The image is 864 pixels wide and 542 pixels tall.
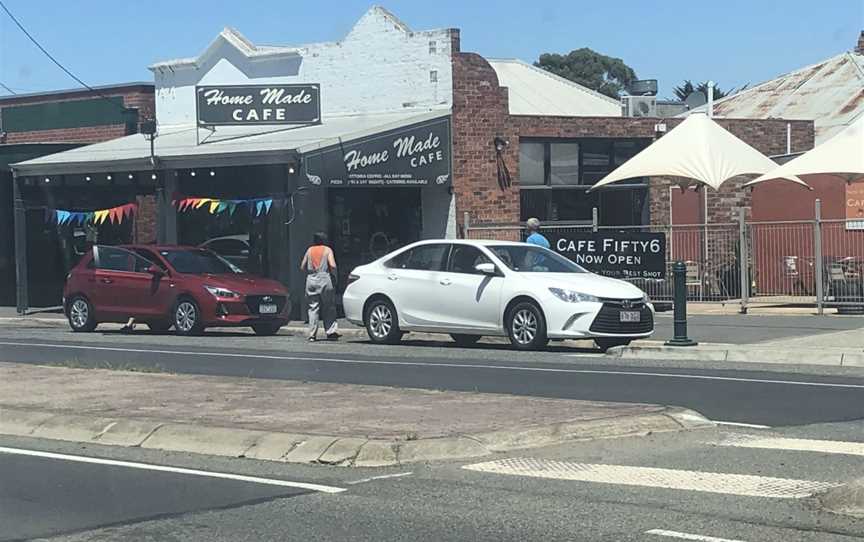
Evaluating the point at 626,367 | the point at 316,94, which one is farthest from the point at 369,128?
the point at 626,367

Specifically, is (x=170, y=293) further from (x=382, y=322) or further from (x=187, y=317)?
(x=382, y=322)

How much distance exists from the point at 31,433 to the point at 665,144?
1700cm

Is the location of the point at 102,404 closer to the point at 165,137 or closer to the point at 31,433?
the point at 31,433

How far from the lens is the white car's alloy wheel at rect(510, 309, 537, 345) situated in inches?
664

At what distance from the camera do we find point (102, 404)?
1088 cm

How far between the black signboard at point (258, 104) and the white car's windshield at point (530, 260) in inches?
387

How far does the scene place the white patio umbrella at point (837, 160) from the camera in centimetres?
2203

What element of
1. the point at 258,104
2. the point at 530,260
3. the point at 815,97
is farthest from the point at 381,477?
the point at 815,97

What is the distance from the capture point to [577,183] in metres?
27.6

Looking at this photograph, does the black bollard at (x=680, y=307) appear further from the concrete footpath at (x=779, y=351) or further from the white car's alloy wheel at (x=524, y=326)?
the white car's alloy wheel at (x=524, y=326)

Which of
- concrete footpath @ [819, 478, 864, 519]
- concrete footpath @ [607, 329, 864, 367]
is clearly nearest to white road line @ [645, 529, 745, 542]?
concrete footpath @ [819, 478, 864, 519]

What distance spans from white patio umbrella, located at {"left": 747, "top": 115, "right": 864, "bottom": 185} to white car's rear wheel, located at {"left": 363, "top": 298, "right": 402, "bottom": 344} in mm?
8759

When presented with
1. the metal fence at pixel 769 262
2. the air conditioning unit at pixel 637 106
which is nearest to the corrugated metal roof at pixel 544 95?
the air conditioning unit at pixel 637 106

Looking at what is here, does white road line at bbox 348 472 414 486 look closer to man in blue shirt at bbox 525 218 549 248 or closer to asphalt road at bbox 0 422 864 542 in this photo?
asphalt road at bbox 0 422 864 542
